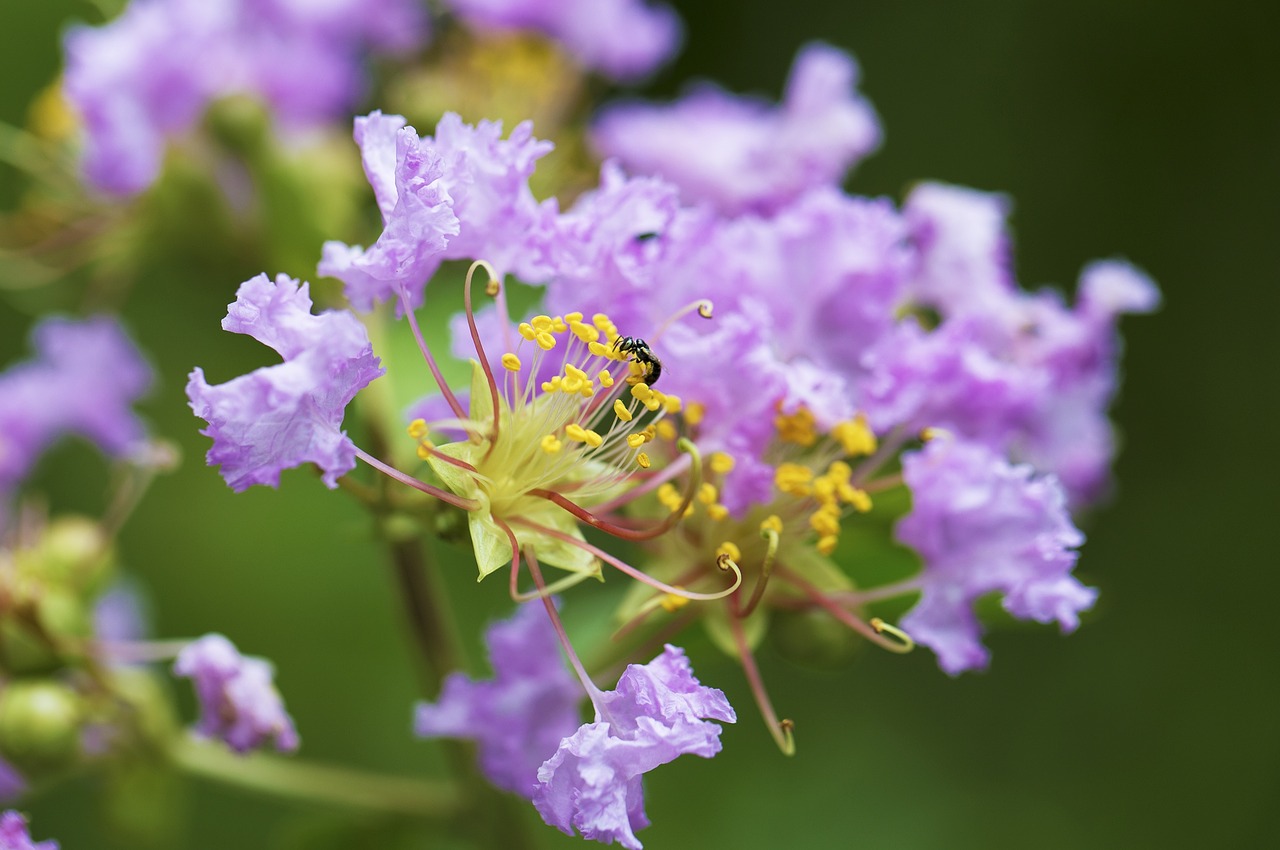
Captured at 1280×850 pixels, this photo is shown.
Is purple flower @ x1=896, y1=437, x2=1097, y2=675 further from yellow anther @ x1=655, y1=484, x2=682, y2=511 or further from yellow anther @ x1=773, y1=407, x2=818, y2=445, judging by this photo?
yellow anther @ x1=655, y1=484, x2=682, y2=511

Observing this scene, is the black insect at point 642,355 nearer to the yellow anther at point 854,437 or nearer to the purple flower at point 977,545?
the yellow anther at point 854,437

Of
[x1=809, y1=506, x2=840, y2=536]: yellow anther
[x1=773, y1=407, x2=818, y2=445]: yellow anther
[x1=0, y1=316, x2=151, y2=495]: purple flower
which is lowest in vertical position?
[x1=0, y1=316, x2=151, y2=495]: purple flower

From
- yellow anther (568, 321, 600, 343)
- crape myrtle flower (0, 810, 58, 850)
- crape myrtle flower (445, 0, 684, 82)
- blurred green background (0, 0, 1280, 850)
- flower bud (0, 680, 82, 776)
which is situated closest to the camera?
crape myrtle flower (0, 810, 58, 850)

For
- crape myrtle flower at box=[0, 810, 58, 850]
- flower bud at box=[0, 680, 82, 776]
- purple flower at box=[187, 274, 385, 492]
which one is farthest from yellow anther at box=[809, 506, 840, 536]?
flower bud at box=[0, 680, 82, 776]

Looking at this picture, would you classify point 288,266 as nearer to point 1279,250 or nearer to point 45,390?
point 45,390

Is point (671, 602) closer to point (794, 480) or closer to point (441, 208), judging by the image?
point (794, 480)
